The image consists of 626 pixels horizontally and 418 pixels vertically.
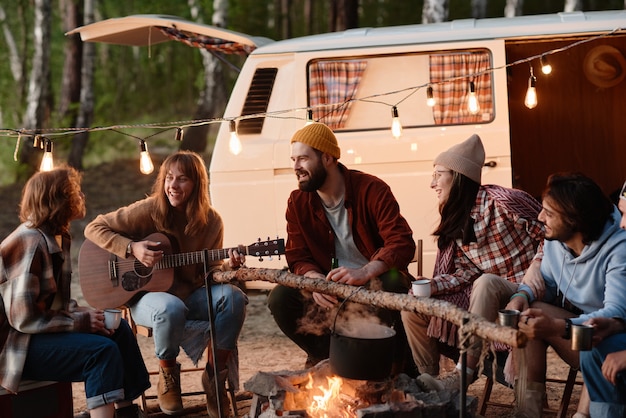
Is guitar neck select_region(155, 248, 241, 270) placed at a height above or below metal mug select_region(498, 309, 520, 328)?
above

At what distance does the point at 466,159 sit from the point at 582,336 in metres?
1.66

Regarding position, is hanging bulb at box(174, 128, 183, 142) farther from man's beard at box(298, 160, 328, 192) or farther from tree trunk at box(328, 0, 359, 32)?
tree trunk at box(328, 0, 359, 32)

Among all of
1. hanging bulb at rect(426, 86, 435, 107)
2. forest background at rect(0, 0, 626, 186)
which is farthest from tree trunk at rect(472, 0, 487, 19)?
hanging bulb at rect(426, 86, 435, 107)

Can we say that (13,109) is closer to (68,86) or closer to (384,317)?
(68,86)

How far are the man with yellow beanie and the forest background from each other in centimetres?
627

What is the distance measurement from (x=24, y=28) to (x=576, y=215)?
19509 millimetres

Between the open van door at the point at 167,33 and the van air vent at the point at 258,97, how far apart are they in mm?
334

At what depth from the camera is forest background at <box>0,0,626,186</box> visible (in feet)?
47.4

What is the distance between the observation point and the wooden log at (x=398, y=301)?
3037mm

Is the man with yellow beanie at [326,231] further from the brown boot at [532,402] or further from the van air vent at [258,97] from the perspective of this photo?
the van air vent at [258,97]

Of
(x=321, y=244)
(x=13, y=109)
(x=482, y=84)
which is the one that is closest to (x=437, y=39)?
(x=482, y=84)

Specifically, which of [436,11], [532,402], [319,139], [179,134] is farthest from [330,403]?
[436,11]

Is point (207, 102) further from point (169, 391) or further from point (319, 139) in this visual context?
point (169, 391)

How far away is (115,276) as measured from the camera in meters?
5.13
